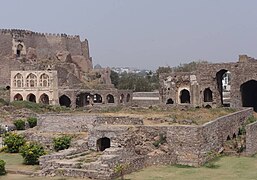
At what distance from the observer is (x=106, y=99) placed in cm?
4628

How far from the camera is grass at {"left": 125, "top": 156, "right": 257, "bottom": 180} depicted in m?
15.0

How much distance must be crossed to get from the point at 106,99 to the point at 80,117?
2421 cm

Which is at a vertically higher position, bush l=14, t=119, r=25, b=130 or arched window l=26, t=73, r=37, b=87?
arched window l=26, t=73, r=37, b=87

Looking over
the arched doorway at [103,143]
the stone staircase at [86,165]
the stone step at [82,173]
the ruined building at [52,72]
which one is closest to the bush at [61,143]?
the arched doorway at [103,143]

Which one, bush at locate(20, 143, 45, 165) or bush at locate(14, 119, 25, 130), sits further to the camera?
bush at locate(14, 119, 25, 130)

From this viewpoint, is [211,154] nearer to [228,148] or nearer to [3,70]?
[228,148]

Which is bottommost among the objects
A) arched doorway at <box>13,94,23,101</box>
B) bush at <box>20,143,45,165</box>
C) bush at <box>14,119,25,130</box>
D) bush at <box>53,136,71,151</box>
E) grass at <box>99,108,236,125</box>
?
bush at <box>20,143,45,165</box>

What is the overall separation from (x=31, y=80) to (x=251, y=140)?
2668 cm

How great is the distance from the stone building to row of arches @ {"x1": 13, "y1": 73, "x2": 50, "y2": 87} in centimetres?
1182

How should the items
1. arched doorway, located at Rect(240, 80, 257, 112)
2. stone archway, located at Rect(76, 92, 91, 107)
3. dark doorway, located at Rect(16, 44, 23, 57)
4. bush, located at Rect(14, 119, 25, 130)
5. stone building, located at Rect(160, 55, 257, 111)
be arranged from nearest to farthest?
bush, located at Rect(14, 119, 25, 130) < stone building, located at Rect(160, 55, 257, 111) < arched doorway, located at Rect(240, 80, 257, 112) < stone archway, located at Rect(76, 92, 91, 107) < dark doorway, located at Rect(16, 44, 23, 57)

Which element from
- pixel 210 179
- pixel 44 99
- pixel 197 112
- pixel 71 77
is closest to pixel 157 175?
pixel 210 179

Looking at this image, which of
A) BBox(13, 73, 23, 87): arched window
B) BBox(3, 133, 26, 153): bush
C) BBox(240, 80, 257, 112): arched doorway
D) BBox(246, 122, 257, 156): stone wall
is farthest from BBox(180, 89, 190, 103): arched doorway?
BBox(3, 133, 26, 153): bush

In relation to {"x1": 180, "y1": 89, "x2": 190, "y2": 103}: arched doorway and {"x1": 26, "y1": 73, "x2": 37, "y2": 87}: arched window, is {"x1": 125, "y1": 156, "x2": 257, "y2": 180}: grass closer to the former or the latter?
{"x1": 180, "y1": 89, "x2": 190, "y2": 103}: arched doorway

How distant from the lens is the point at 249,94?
35.5 m
